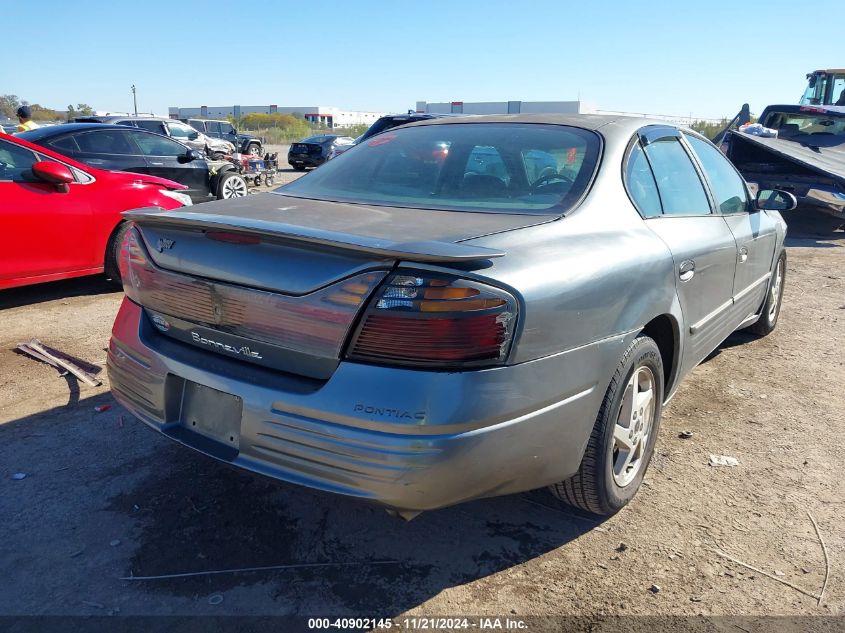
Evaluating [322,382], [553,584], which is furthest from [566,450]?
[322,382]

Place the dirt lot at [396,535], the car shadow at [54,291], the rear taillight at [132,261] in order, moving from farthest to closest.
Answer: the car shadow at [54,291] < the rear taillight at [132,261] < the dirt lot at [396,535]

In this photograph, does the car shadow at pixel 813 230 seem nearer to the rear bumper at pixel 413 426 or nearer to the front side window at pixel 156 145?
the front side window at pixel 156 145

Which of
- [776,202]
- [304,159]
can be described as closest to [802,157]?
[776,202]

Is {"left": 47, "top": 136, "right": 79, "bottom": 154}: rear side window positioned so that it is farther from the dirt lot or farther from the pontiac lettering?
the pontiac lettering

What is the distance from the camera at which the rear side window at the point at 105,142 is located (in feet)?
26.8

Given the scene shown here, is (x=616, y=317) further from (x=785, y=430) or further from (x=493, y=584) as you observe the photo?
(x=785, y=430)

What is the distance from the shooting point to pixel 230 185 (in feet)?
37.1

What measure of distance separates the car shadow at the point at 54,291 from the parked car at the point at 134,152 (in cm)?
230

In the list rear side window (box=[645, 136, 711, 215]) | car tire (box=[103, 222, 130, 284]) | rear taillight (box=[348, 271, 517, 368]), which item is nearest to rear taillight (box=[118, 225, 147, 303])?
rear taillight (box=[348, 271, 517, 368])

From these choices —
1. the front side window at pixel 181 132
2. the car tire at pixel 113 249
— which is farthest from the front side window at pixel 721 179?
the front side window at pixel 181 132

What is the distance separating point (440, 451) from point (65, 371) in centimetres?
323

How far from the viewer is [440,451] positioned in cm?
190

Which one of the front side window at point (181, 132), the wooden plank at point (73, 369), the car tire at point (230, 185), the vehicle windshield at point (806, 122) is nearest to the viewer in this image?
the wooden plank at point (73, 369)

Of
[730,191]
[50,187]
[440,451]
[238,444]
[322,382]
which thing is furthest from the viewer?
[50,187]
